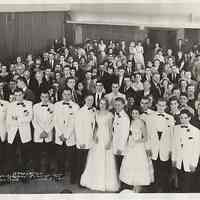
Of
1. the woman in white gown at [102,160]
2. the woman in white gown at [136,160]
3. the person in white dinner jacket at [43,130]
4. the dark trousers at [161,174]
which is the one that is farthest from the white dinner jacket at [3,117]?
the dark trousers at [161,174]

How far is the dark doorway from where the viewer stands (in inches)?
48.8

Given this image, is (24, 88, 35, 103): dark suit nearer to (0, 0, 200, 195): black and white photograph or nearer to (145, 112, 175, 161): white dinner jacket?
(0, 0, 200, 195): black and white photograph

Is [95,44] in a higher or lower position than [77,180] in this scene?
higher

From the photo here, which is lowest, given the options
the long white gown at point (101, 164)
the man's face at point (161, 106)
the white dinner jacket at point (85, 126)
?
the long white gown at point (101, 164)

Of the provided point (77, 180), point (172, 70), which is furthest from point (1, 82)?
point (172, 70)

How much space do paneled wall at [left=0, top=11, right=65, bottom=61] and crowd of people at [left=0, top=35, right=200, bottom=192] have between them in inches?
1.4

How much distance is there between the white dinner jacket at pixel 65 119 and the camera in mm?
1242

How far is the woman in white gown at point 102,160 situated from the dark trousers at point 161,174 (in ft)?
0.46

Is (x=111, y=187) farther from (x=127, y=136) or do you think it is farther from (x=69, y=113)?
(x=69, y=113)

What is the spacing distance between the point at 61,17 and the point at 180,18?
0.42 m

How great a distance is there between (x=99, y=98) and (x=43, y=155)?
0.28m

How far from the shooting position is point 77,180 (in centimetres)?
124

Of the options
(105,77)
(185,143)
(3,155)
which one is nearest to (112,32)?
(105,77)

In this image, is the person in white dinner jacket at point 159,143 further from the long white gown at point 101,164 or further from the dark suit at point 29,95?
the dark suit at point 29,95
